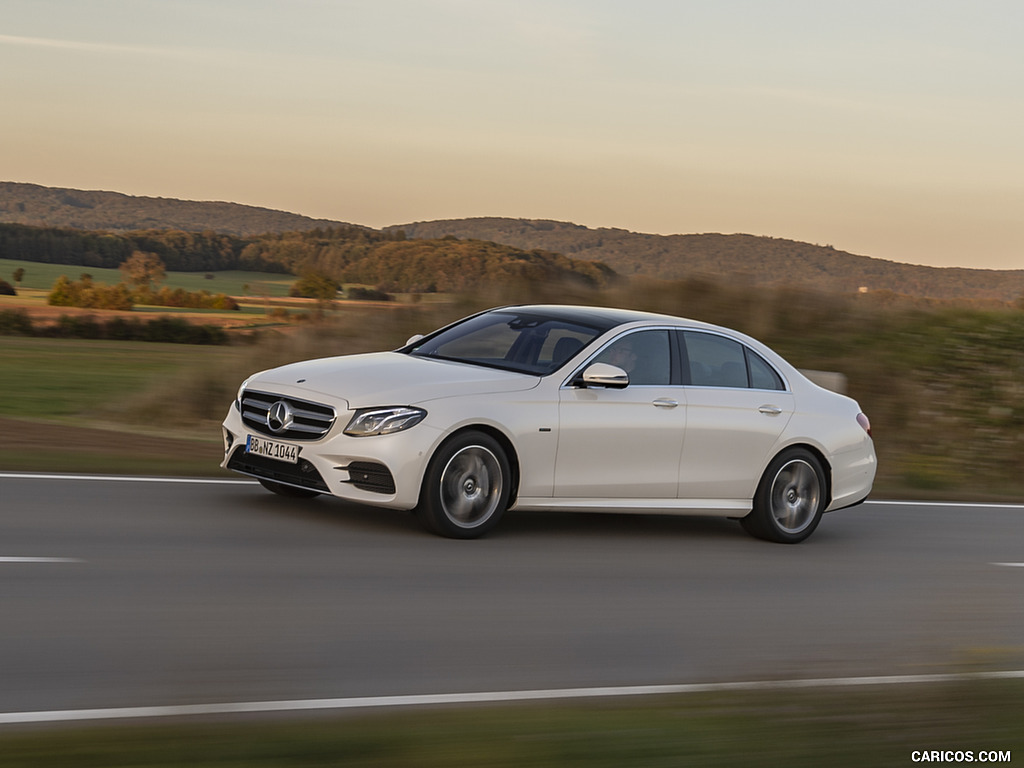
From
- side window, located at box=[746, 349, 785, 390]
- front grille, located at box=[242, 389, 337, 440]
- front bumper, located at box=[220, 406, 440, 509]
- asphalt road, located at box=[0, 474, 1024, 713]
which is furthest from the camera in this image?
side window, located at box=[746, 349, 785, 390]

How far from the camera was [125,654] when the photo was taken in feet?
18.7

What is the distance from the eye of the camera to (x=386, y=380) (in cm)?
879

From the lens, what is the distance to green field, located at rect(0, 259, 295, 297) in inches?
972

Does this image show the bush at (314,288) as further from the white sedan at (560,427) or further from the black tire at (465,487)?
the black tire at (465,487)

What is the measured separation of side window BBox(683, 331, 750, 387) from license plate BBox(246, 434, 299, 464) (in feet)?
A: 9.99

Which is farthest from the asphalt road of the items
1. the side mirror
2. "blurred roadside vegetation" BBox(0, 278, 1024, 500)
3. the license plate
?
"blurred roadside vegetation" BBox(0, 278, 1024, 500)

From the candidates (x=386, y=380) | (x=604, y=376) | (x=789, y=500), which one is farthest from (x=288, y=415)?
(x=789, y=500)

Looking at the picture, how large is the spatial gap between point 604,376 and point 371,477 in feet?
5.86

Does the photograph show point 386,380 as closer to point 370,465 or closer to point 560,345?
point 370,465

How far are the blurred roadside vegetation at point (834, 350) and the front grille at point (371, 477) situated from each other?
1248cm

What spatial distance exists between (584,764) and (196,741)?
50.3 inches

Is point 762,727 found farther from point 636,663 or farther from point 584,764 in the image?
point 636,663

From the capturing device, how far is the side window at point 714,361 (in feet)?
32.8

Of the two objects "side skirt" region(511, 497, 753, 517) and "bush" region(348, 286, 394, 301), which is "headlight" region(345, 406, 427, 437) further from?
"bush" region(348, 286, 394, 301)
